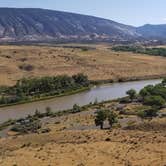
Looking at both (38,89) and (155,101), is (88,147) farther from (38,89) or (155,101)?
(38,89)

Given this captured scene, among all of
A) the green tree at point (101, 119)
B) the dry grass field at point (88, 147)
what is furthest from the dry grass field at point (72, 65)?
the dry grass field at point (88, 147)

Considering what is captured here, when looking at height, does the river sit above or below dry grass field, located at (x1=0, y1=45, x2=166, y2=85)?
below

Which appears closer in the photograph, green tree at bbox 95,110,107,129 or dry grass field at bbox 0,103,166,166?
dry grass field at bbox 0,103,166,166

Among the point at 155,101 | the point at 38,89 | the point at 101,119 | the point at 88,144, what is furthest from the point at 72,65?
the point at 88,144

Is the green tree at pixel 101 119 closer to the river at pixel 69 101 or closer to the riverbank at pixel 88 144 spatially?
the riverbank at pixel 88 144

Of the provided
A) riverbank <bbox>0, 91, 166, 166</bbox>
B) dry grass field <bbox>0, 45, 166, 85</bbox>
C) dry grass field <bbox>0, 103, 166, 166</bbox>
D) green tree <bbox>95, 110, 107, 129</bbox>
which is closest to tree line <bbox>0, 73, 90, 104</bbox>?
dry grass field <bbox>0, 45, 166, 85</bbox>

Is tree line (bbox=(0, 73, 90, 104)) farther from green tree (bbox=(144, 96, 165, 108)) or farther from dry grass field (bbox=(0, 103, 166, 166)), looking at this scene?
dry grass field (bbox=(0, 103, 166, 166))
